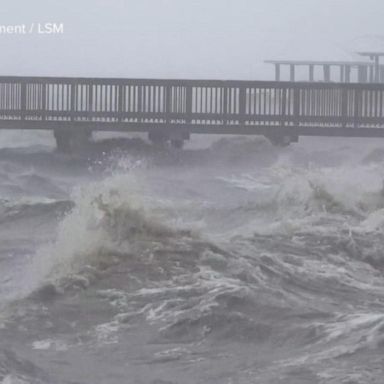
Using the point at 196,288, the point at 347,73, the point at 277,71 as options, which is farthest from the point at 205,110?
the point at 196,288

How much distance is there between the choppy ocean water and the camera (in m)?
4.97

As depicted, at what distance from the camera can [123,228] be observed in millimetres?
7520

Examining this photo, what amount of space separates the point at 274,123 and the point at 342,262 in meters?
7.96

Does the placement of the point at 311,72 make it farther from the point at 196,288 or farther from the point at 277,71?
the point at 196,288

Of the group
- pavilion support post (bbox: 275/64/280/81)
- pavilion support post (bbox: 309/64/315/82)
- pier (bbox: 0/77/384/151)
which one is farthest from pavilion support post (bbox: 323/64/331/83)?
pier (bbox: 0/77/384/151)

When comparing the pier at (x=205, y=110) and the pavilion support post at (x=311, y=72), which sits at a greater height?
the pier at (x=205, y=110)

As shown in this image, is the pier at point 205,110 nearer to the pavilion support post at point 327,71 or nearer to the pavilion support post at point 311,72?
the pavilion support post at point 327,71

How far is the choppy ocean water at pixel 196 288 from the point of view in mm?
4969

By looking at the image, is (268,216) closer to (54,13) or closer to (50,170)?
(50,170)

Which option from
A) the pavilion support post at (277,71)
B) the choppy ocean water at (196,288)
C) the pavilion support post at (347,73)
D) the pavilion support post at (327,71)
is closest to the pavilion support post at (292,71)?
the pavilion support post at (277,71)

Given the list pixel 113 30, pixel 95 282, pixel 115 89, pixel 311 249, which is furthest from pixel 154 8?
pixel 95 282

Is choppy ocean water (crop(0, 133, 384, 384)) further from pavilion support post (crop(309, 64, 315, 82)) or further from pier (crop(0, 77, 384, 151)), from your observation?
pavilion support post (crop(309, 64, 315, 82))

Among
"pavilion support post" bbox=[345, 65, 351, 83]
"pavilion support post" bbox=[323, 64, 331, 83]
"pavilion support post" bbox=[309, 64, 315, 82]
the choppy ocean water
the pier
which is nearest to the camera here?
the choppy ocean water

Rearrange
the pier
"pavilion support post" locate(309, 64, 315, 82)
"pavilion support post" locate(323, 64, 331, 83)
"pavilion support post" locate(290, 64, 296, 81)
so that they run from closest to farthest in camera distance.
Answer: the pier → "pavilion support post" locate(323, 64, 331, 83) → "pavilion support post" locate(309, 64, 315, 82) → "pavilion support post" locate(290, 64, 296, 81)
